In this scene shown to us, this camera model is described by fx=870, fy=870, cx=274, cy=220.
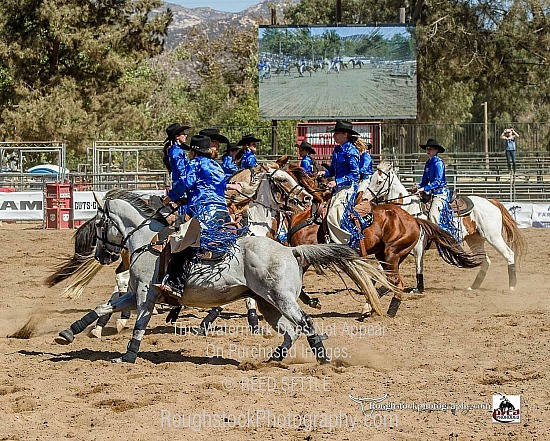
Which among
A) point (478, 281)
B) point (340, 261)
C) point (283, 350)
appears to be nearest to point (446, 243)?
point (478, 281)

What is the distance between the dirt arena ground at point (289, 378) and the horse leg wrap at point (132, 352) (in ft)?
0.42

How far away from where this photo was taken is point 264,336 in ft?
29.4

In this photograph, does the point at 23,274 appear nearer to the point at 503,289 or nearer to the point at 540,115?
the point at 503,289

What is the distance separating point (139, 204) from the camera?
27.1ft

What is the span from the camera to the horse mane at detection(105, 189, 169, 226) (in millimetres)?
8148

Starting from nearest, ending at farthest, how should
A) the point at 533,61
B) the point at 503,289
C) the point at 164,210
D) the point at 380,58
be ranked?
the point at 164,210
the point at 503,289
the point at 380,58
the point at 533,61

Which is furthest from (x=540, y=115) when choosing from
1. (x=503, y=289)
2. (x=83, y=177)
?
(x=503, y=289)

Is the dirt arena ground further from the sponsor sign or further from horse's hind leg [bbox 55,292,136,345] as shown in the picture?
the sponsor sign

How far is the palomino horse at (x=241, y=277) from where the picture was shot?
7.42 metres

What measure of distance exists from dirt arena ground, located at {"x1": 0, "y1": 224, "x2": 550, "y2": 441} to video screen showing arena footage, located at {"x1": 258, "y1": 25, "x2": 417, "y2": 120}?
16.9m

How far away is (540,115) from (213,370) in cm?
4791

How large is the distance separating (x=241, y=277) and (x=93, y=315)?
56.2 inches

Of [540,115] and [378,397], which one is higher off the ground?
[540,115]

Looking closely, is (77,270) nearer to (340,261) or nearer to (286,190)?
(286,190)
